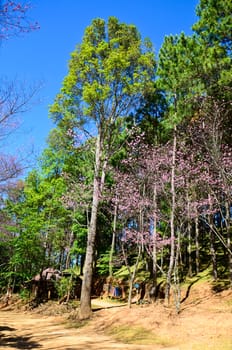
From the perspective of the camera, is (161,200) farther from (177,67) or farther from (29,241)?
(29,241)

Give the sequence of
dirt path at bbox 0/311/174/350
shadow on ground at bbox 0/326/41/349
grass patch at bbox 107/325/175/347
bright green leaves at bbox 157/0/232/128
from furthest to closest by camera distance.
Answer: bright green leaves at bbox 157/0/232/128 < grass patch at bbox 107/325/175/347 < shadow on ground at bbox 0/326/41/349 < dirt path at bbox 0/311/174/350

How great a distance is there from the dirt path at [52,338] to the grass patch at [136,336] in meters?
0.34

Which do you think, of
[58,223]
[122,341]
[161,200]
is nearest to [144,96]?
[161,200]

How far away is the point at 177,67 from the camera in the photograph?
39.6 ft

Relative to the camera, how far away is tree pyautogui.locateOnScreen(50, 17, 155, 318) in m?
13.2

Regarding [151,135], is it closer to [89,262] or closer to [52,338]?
[89,262]

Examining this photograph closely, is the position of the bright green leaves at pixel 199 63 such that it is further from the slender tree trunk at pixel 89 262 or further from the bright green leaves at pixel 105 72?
the slender tree trunk at pixel 89 262

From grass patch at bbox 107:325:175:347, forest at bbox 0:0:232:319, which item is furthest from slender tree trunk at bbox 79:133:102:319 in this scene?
grass patch at bbox 107:325:175:347

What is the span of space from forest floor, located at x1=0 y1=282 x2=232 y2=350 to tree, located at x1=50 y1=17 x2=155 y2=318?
4758 mm

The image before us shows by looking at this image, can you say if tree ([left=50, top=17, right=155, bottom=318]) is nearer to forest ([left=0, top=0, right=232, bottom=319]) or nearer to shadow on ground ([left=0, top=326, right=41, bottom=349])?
forest ([left=0, top=0, right=232, bottom=319])

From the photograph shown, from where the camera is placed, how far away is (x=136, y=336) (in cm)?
798

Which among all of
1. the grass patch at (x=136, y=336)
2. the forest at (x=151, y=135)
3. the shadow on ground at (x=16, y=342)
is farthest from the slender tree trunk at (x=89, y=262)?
the shadow on ground at (x=16, y=342)

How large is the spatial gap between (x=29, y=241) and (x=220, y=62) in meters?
13.0

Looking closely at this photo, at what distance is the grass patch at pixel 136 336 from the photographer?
289 inches
